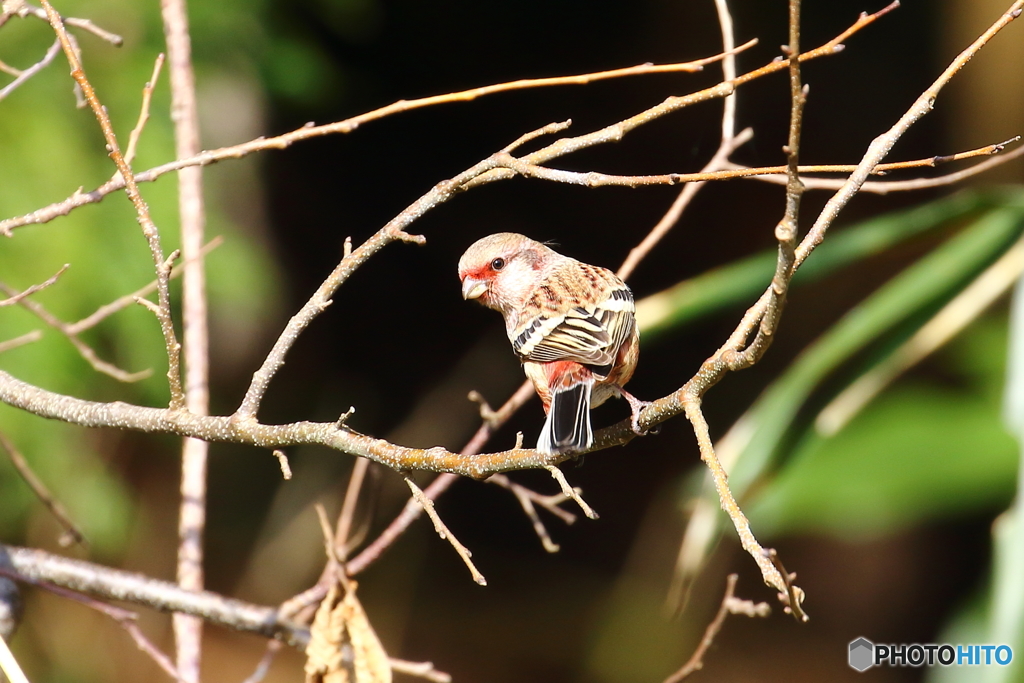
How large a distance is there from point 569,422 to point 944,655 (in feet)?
6.48

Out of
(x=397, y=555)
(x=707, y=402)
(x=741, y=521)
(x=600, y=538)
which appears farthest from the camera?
(x=600, y=538)

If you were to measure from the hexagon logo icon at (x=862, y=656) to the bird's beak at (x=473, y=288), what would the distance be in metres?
1.98

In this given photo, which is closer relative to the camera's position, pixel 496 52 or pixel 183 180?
pixel 183 180

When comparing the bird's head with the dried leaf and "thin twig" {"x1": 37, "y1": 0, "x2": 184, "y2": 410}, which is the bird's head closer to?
the dried leaf

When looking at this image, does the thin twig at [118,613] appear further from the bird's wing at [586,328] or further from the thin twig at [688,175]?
the thin twig at [688,175]

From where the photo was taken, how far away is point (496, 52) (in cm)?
643

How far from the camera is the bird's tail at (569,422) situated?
1911 millimetres

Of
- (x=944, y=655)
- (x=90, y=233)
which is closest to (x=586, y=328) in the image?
(x=944, y=655)

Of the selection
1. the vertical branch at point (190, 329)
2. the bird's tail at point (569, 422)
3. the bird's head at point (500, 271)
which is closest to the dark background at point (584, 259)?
the bird's head at point (500, 271)

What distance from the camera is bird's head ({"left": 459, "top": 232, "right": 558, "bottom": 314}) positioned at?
3113 millimetres

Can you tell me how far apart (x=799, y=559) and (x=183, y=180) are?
6545mm

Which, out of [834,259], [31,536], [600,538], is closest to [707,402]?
[600,538]

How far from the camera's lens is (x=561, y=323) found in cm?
267

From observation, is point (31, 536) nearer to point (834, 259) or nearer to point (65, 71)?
point (65, 71)
